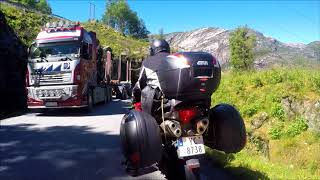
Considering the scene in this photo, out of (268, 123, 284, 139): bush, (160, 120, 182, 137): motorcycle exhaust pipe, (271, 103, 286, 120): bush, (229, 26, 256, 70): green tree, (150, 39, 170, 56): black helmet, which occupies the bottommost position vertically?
(268, 123, 284, 139): bush

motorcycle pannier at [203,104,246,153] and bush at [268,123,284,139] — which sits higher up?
motorcycle pannier at [203,104,246,153]

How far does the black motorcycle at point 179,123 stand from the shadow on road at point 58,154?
185 cm

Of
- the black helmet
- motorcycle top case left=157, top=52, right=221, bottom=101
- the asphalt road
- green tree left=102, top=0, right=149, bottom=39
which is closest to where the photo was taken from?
motorcycle top case left=157, top=52, right=221, bottom=101

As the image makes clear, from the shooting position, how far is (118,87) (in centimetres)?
2884

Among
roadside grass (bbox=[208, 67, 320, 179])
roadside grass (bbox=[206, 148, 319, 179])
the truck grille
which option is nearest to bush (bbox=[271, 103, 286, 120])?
roadside grass (bbox=[208, 67, 320, 179])

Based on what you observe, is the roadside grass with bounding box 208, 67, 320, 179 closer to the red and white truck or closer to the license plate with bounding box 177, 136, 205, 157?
the license plate with bounding box 177, 136, 205, 157

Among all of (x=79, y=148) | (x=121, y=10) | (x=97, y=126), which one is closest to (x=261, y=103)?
(x=97, y=126)

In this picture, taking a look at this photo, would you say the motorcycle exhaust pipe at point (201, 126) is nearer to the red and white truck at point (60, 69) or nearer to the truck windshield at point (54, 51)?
the red and white truck at point (60, 69)

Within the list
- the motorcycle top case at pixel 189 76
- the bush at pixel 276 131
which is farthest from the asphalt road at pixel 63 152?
the bush at pixel 276 131

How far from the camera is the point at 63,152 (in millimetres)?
8281

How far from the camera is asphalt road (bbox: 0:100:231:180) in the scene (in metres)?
6.63

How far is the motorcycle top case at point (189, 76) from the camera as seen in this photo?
4.80 metres

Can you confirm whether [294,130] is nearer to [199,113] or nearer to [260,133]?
[260,133]

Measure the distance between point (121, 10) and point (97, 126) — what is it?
413ft
